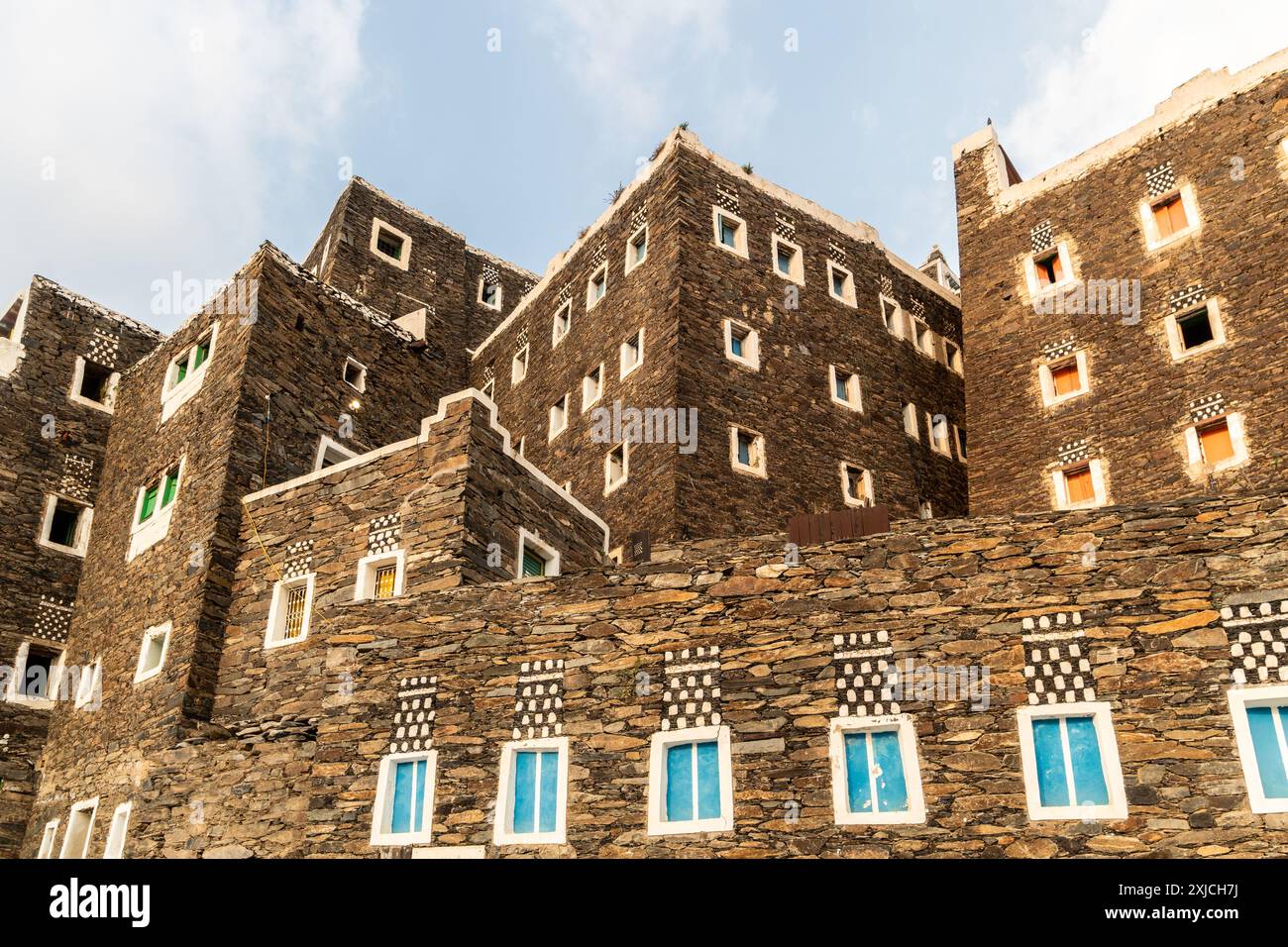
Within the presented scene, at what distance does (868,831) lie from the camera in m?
12.0

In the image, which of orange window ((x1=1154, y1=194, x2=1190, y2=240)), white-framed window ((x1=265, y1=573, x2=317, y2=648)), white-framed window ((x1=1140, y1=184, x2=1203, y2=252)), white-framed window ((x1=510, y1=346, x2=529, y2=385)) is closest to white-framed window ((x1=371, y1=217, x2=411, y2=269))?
white-framed window ((x1=510, y1=346, x2=529, y2=385))

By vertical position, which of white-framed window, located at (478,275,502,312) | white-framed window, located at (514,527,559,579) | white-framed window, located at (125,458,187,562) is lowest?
white-framed window, located at (514,527,559,579)

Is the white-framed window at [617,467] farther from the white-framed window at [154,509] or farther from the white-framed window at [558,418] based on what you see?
the white-framed window at [154,509]

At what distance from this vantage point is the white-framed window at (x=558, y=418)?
96.1 feet

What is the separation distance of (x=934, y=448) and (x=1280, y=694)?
1930 cm

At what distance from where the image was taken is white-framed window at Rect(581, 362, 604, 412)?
28125mm

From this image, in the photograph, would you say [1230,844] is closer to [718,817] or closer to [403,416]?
[718,817]

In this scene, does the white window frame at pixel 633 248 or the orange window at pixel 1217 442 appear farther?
the white window frame at pixel 633 248

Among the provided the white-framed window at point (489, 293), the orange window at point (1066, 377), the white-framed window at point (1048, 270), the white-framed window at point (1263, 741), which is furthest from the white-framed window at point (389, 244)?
the white-framed window at point (1263, 741)

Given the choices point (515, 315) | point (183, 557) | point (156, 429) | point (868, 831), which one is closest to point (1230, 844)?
point (868, 831)

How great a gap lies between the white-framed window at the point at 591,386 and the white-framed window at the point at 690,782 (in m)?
15.6

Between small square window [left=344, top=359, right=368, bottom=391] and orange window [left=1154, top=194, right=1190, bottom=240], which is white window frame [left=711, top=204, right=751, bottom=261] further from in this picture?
orange window [left=1154, top=194, right=1190, bottom=240]

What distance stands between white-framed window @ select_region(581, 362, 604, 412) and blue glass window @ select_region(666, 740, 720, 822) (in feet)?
51.4
